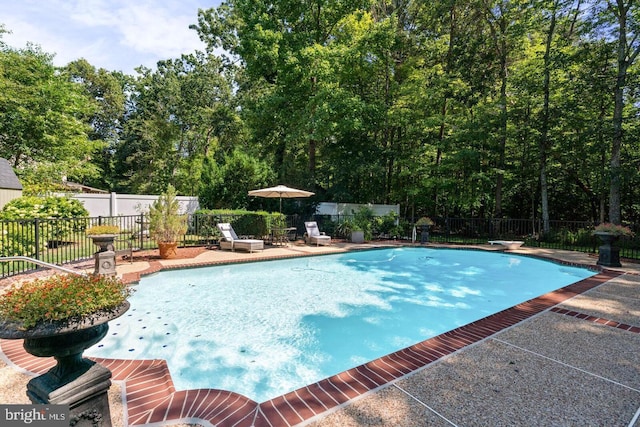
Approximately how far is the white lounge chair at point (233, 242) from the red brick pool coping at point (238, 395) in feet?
21.8

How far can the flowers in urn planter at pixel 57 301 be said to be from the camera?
1672 mm

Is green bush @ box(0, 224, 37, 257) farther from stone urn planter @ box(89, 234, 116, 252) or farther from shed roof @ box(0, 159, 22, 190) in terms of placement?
shed roof @ box(0, 159, 22, 190)

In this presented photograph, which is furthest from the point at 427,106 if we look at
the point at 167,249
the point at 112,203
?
the point at 112,203

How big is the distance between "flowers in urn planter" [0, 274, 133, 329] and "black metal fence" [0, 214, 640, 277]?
18.7ft

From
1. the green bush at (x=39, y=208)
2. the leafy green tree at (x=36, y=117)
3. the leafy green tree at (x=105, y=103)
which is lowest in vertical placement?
the green bush at (x=39, y=208)

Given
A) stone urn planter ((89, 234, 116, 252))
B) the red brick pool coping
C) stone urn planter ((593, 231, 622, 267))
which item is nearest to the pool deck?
the red brick pool coping

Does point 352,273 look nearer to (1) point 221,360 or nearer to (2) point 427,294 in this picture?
(2) point 427,294

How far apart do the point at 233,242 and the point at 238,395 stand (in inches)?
311

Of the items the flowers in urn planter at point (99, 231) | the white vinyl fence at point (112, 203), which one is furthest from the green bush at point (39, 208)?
the flowers in urn planter at point (99, 231)

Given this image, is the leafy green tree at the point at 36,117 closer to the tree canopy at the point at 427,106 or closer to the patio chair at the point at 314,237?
the tree canopy at the point at 427,106

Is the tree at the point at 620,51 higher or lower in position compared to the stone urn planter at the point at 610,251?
higher

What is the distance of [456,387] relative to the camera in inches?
104

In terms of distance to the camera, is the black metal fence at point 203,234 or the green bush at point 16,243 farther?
the black metal fence at point 203,234

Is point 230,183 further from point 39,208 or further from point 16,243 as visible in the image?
point 16,243
